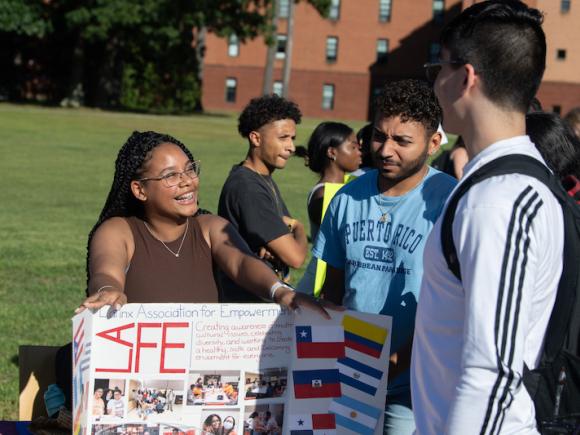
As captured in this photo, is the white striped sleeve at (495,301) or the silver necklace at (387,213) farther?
the silver necklace at (387,213)

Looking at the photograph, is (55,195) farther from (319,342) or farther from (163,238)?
(319,342)

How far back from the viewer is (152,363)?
344 cm

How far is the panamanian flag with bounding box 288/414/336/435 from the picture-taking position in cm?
362

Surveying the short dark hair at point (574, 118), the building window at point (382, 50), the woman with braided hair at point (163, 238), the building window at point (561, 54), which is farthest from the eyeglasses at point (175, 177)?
the building window at point (382, 50)

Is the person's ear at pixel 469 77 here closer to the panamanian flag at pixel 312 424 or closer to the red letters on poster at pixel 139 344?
the red letters on poster at pixel 139 344

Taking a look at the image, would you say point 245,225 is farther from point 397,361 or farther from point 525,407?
point 525,407

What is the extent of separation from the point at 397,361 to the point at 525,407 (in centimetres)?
147

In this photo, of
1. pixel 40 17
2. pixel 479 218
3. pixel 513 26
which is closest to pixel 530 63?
pixel 513 26

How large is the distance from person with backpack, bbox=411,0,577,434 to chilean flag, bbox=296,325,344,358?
1.07m

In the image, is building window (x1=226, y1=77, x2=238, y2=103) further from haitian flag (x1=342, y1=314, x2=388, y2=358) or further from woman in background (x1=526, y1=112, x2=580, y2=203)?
haitian flag (x1=342, y1=314, x2=388, y2=358)

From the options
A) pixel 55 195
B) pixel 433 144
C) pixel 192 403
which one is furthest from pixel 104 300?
pixel 55 195

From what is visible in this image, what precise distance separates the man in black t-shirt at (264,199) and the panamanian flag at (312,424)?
125 cm

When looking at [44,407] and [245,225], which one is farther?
[245,225]

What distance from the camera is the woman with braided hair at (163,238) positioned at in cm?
393
